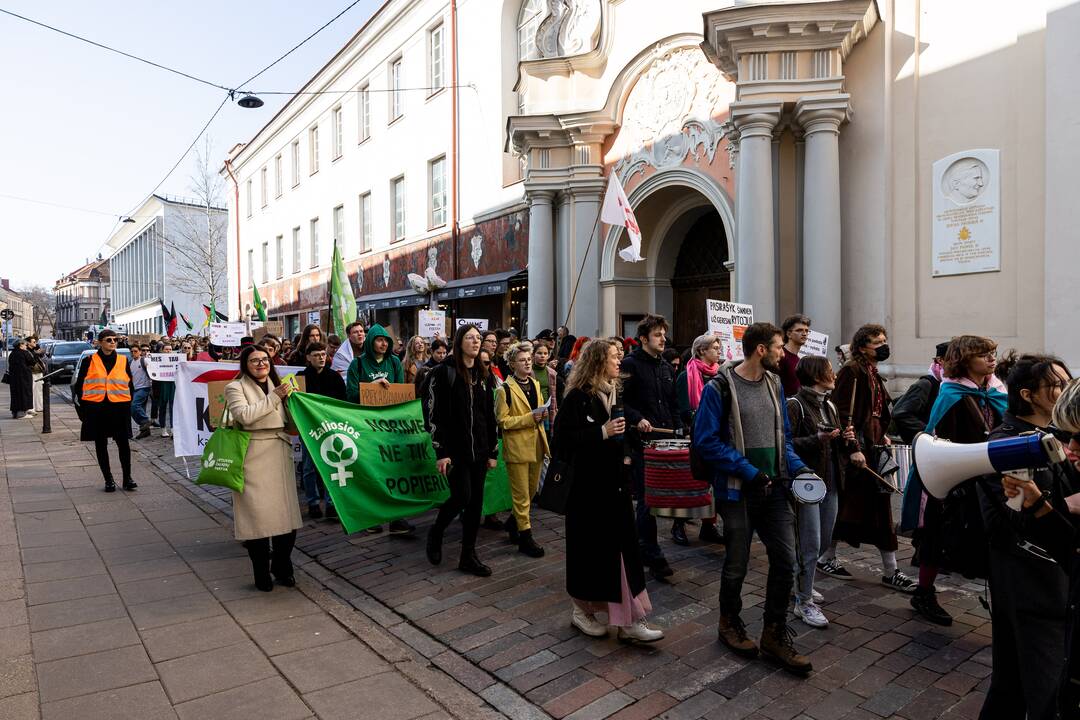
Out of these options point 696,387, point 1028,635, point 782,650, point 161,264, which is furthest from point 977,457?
point 161,264

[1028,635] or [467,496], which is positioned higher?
[1028,635]

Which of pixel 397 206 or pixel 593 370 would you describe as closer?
pixel 593 370

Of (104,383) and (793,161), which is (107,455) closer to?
(104,383)

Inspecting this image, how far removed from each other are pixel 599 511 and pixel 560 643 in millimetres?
779

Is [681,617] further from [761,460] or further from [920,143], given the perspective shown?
[920,143]

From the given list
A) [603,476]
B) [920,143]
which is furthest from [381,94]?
[603,476]

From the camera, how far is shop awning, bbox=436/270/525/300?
52.7ft

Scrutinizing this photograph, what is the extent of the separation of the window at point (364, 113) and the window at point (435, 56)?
14.3 ft

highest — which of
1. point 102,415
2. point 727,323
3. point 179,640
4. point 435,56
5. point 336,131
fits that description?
point 435,56

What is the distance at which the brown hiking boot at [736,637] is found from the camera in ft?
12.7

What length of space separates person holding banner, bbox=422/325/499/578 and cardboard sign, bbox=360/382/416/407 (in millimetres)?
1665

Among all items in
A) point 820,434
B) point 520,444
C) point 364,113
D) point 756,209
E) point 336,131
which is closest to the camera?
point 820,434

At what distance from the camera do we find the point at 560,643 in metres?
4.09

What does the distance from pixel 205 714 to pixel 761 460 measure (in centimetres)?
299
